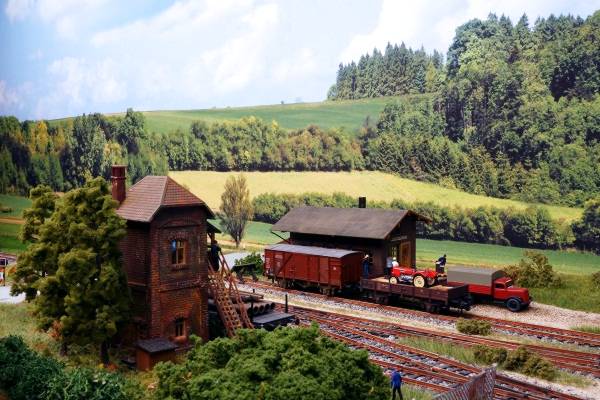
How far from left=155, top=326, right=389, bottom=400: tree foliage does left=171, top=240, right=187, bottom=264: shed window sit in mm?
7706

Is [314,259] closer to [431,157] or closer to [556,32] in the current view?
[431,157]

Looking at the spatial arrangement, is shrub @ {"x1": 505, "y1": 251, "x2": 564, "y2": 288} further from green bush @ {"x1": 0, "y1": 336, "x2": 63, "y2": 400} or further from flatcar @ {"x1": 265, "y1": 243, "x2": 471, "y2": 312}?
green bush @ {"x1": 0, "y1": 336, "x2": 63, "y2": 400}

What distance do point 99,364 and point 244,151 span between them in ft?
107

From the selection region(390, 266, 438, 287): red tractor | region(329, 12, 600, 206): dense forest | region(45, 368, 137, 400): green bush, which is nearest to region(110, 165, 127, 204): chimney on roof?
region(45, 368, 137, 400): green bush

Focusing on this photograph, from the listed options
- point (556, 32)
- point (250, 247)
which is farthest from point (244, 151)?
point (556, 32)

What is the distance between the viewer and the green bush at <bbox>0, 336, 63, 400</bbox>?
17.0 metres

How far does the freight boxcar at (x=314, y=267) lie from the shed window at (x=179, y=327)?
10.8 metres

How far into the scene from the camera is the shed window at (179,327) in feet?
72.5

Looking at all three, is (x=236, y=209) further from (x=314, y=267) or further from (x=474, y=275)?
(x=474, y=275)

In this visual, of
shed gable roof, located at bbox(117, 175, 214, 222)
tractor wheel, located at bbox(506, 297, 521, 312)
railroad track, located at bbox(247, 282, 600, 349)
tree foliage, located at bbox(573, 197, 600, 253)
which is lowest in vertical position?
railroad track, located at bbox(247, 282, 600, 349)

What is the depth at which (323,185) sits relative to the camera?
164ft

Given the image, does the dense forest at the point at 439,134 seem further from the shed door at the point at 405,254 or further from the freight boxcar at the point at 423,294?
the freight boxcar at the point at 423,294

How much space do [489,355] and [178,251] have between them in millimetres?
11166

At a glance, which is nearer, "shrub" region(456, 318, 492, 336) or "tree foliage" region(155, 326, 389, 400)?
"tree foliage" region(155, 326, 389, 400)
